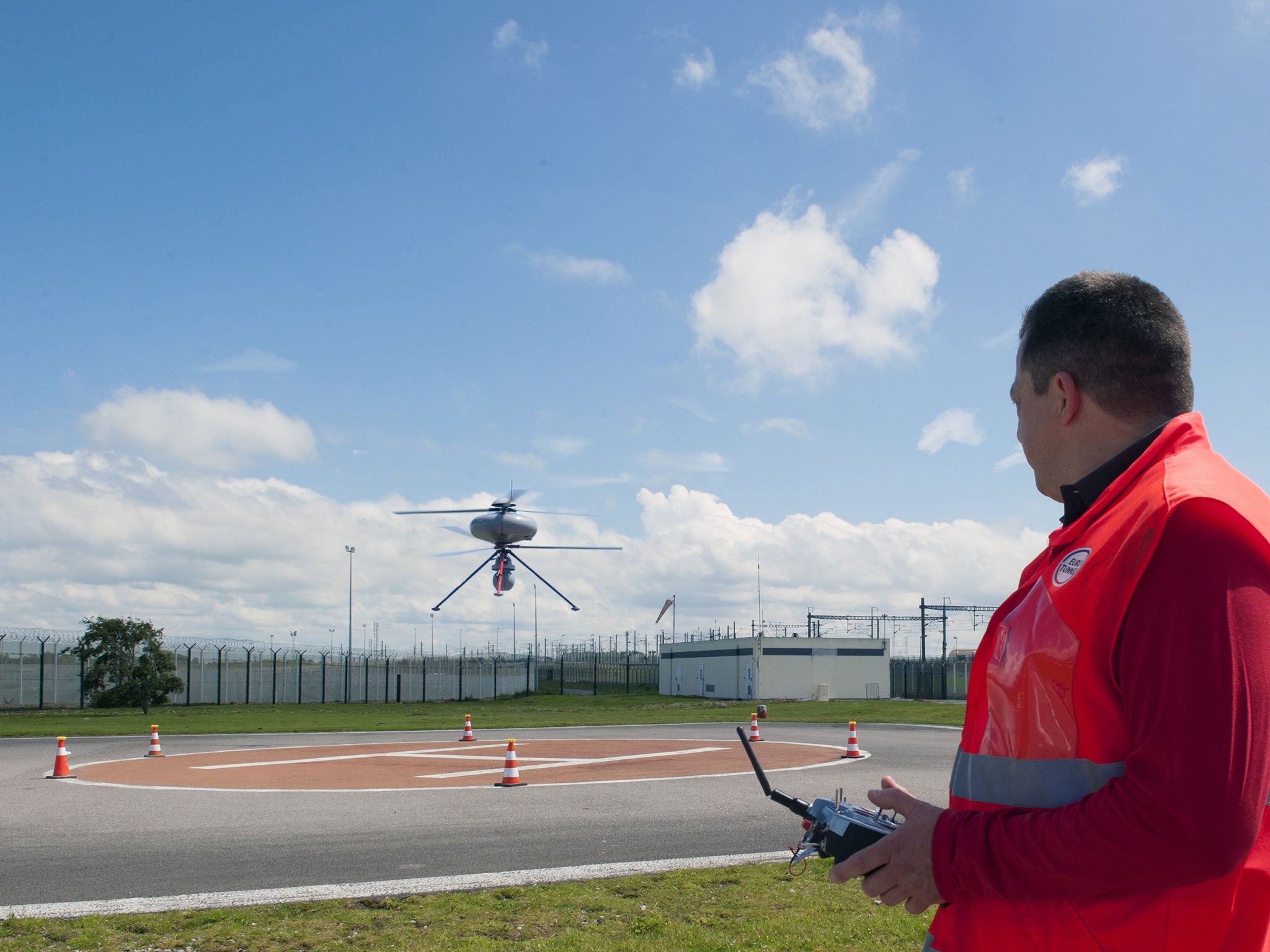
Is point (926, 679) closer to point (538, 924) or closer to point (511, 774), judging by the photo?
point (511, 774)

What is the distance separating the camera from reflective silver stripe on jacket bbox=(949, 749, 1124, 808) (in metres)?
1.82

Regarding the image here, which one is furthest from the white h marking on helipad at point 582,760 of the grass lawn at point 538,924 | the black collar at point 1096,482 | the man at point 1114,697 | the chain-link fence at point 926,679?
the chain-link fence at point 926,679

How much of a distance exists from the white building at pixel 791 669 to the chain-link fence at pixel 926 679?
216 inches

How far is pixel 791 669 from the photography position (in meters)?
58.0

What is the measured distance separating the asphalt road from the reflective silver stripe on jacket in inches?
266

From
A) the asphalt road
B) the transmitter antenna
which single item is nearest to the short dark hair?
the transmitter antenna

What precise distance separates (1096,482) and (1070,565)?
27cm

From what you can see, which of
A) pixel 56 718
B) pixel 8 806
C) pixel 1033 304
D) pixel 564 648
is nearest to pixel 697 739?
pixel 8 806

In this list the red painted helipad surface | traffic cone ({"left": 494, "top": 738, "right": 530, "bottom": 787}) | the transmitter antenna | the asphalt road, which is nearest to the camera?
the transmitter antenna

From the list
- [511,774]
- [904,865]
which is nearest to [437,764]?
[511,774]

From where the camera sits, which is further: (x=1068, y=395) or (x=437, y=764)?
(x=437, y=764)

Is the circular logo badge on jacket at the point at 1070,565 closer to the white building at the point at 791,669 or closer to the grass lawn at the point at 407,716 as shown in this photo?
the grass lawn at the point at 407,716

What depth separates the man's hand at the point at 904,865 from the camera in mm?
→ 1969

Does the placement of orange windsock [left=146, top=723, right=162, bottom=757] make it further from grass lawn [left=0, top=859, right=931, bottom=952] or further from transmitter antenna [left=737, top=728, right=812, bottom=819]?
transmitter antenna [left=737, top=728, right=812, bottom=819]
